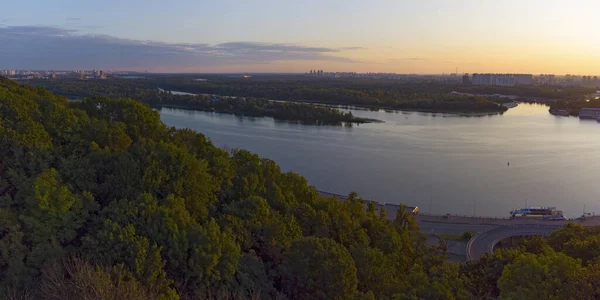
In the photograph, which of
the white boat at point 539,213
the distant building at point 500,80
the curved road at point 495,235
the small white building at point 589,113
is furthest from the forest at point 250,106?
the distant building at point 500,80

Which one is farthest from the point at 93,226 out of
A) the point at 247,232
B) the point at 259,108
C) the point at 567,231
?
the point at 259,108

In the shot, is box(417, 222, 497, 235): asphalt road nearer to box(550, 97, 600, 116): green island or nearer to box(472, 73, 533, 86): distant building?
box(550, 97, 600, 116): green island

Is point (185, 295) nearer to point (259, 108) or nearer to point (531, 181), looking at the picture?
point (531, 181)

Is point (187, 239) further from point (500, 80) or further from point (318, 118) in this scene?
point (500, 80)

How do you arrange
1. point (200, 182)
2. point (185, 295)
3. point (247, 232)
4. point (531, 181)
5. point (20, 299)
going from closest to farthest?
point (20, 299) < point (185, 295) < point (247, 232) < point (200, 182) < point (531, 181)

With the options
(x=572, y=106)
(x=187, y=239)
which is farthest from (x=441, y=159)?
(x=572, y=106)

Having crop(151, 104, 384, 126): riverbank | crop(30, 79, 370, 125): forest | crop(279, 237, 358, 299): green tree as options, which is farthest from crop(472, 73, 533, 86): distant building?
crop(279, 237, 358, 299): green tree
